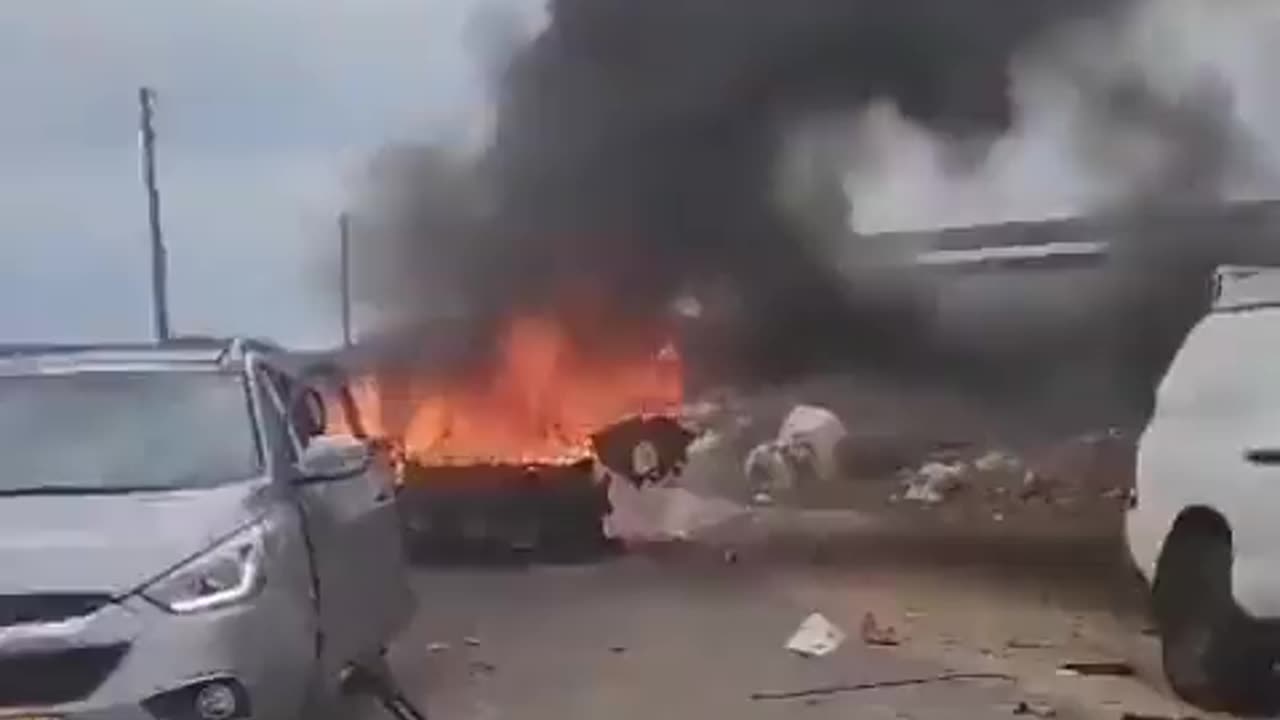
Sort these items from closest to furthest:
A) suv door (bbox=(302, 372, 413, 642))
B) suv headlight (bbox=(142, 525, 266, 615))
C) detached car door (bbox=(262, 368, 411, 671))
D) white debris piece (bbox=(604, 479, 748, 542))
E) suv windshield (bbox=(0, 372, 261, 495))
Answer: suv headlight (bbox=(142, 525, 266, 615))
suv windshield (bbox=(0, 372, 261, 495))
detached car door (bbox=(262, 368, 411, 671))
suv door (bbox=(302, 372, 413, 642))
white debris piece (bbox=(604, 479, 748, 542))

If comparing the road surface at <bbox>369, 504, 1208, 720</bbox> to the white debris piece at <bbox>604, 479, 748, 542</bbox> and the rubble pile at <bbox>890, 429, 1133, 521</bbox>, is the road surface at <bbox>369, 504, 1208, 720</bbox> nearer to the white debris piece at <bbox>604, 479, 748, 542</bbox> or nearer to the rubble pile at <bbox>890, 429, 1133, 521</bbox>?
the white debris piece at <bbox>604, 479, 748, 542</bbox>

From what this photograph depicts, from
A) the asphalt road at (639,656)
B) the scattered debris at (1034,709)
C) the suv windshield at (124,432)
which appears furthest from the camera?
the asphalt road at (639,656)

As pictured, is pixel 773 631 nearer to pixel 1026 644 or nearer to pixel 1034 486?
pixel 1026 644

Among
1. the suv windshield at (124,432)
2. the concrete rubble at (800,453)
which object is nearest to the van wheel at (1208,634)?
the suv windshield at (124,432)

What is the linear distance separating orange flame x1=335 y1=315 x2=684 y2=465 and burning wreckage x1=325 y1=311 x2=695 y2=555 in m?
0.01

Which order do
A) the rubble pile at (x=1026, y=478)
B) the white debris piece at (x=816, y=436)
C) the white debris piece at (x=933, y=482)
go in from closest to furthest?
1. the rubble pile at (x=1026, y=478)
2. the white debris piece at (x=933, y=482)
3. the white debris piece at (x=816, y=436)

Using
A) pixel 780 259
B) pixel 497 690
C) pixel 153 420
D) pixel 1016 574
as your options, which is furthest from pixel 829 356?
pixel 153 420

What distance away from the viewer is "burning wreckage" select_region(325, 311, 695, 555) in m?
15.4

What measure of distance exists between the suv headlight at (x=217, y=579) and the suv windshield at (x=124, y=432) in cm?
54

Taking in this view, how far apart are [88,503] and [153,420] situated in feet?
2.30

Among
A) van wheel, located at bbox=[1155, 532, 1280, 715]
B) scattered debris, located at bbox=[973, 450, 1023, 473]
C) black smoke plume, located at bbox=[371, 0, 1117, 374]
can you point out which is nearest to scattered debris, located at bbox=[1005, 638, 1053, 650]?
van wheel, located at bbox=[1155, 532, 1280, 715]

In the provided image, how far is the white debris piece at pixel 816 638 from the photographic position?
10492 mm

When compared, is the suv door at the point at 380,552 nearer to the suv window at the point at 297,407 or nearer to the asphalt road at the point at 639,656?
the suv window at the point at 297,407

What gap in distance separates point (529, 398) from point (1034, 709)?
37.6 ft
